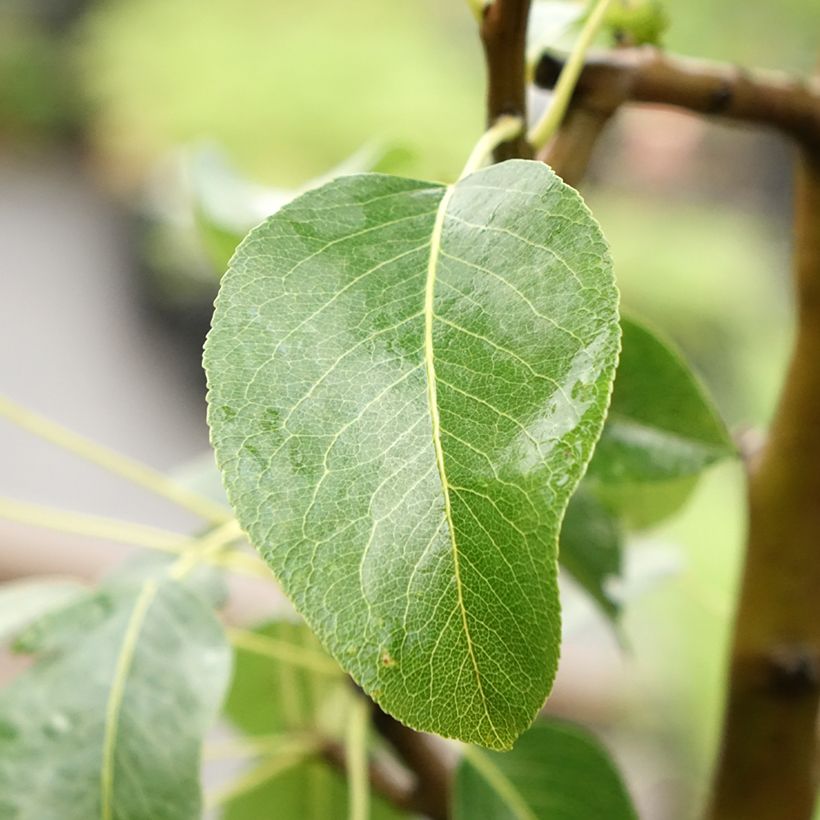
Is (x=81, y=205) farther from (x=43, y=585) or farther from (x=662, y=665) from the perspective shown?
(x=43, y=585)

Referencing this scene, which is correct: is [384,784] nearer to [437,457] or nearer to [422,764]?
[422,764]

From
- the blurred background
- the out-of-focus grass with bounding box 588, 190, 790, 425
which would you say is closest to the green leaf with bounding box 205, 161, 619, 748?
the blurred background

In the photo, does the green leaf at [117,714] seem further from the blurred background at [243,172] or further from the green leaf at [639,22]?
the blurred background at [243,172]

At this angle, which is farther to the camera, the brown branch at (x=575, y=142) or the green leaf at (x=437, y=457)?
the brown branch at (x=575, y=142)

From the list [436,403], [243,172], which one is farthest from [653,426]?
[243,172]

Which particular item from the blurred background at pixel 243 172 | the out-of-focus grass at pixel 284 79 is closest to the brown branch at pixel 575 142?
the blurred background at pixel 243 172

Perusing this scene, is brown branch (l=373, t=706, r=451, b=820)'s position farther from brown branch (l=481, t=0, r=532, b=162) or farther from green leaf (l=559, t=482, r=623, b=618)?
brown branch (l=481, t=0, r=532, b=162)
